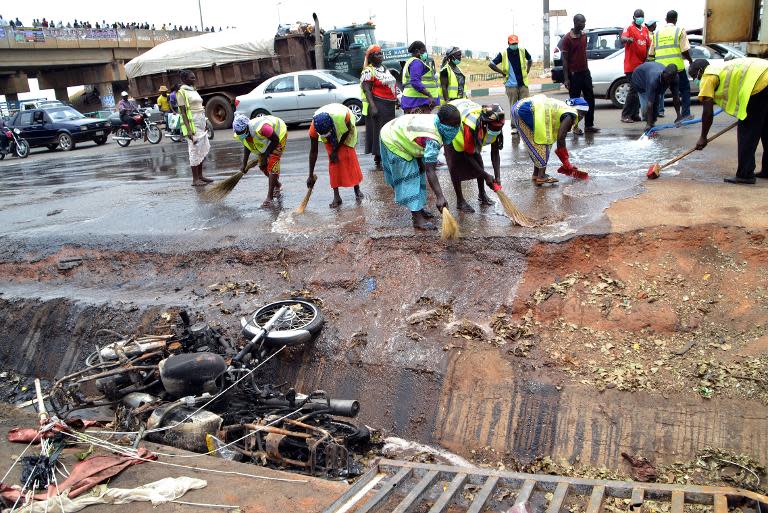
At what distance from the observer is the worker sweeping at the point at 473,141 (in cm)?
568

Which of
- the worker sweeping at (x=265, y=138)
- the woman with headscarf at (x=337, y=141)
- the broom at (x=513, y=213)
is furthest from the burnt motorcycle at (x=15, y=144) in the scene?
the broom at (x=513, y=213)

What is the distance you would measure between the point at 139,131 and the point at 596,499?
1907 cm

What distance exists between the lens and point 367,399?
16.3 feet

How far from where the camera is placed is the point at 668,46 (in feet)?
30.6

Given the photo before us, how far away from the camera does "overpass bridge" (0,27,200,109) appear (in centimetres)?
3331

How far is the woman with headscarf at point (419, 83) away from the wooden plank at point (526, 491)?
5.82 meters

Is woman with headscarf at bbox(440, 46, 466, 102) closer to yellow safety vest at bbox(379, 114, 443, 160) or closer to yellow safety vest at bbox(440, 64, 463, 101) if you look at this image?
yellow safety vest at bbox(440, 64, 463, 101)

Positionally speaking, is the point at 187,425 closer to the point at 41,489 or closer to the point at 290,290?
the point at 41,489

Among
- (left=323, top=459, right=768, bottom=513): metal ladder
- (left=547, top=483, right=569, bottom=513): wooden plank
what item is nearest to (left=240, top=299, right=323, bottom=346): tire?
(left=323, top=459, right=768, bottom=513): metal ladder

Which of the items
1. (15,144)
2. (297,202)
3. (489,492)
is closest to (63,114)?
(15,144)

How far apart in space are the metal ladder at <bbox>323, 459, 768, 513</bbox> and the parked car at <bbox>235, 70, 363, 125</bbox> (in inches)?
509

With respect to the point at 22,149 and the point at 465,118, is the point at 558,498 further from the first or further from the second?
the point at 22,149

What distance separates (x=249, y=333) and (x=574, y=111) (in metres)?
3.92

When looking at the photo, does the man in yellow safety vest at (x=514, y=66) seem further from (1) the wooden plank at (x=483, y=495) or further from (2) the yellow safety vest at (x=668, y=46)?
(1) the wooden plank at (x=483, y=495)
